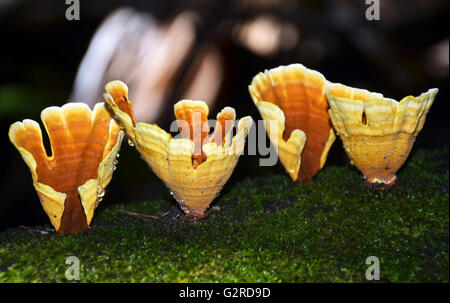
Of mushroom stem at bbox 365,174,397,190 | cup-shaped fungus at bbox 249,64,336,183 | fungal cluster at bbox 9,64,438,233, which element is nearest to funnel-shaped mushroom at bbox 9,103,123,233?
fungal cluster at bbox 9,64,438,233

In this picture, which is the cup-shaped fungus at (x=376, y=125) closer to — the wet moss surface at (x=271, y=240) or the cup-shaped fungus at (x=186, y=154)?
the wet moss surface at (x=271, y=240)

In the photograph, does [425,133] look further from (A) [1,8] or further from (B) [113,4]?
(A) [1,8]

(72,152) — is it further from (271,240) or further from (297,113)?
(297,113)


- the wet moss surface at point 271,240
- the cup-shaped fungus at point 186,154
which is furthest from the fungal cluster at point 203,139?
the wet moss surface at point 271,240

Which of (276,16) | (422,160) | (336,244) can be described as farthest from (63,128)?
(422,160)

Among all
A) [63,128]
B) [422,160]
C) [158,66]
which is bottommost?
[422,160]

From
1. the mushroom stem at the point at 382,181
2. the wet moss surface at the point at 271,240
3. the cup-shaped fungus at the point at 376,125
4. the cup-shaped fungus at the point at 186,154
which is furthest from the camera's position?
the mushroom stem at the point at 382,181

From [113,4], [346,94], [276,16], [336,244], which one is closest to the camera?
[336,244]

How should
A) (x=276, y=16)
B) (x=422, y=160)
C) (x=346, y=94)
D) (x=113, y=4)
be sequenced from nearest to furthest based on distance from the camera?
(x=346, y=94) → (x=422, y=160) → (x=113, y=4) → (x=276, y=16)
